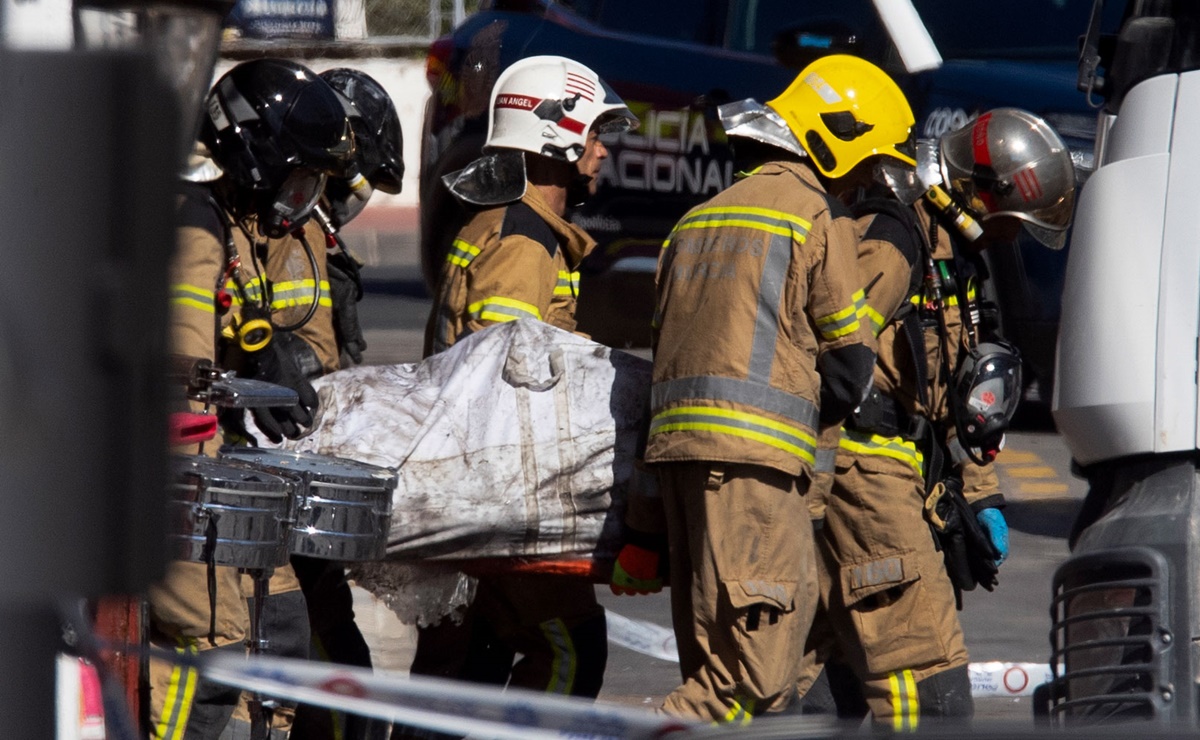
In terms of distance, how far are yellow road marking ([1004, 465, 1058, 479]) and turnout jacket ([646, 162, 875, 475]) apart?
14.2 ft

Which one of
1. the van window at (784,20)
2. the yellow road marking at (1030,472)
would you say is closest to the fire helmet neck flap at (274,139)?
the van window at (784,20)

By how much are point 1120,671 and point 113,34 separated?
200 cm

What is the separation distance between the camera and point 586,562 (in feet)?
13.2

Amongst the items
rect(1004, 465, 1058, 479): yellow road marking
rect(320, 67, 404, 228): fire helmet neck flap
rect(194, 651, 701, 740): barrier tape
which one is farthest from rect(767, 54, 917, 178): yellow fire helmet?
rect(1004, 465, 1058, 479): yellow road marking

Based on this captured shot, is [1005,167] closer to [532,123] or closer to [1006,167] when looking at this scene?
[1006,167]

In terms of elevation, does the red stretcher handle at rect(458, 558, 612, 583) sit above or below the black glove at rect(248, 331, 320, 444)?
below

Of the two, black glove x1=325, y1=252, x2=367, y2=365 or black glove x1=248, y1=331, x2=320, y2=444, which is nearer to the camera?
black glove x1=248, y1=331, x2=320, y2=444

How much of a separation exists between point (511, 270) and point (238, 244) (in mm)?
701

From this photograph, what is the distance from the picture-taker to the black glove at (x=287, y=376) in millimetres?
4039

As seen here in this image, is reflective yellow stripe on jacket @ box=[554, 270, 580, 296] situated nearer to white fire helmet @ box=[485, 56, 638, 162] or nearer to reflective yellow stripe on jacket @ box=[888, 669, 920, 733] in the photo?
white fire helmet @ box=[485, 56, 638, 162]

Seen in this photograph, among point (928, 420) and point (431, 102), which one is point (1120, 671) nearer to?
point (928, 420)

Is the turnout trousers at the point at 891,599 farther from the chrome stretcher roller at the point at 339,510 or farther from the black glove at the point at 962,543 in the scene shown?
the chrome stretcher roller at the point at 339,510

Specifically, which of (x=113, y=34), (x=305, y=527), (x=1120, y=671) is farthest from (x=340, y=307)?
(x=113, y=34)

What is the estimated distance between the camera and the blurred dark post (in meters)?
1.31
